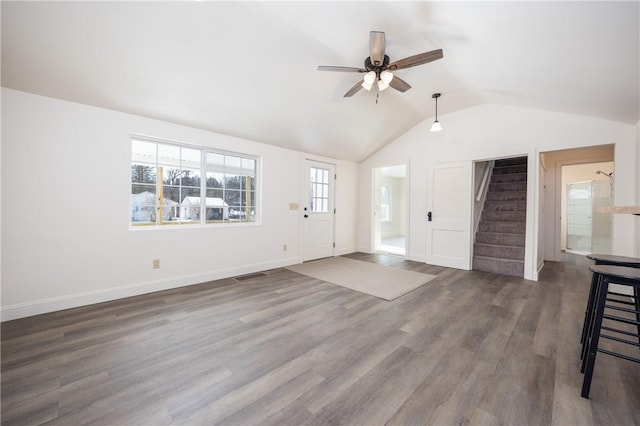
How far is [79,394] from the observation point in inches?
62.2

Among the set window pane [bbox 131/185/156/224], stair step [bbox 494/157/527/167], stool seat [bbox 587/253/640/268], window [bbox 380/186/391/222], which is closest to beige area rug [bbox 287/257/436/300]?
stool seat [bbox 587/253/640/268]

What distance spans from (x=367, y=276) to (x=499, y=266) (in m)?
2.46

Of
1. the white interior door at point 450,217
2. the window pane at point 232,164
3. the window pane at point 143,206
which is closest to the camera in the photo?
the window pane at point 143,206

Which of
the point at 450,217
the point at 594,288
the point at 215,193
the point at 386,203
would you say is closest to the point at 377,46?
the point at 594,288

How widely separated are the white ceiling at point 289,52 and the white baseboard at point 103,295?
2.22m

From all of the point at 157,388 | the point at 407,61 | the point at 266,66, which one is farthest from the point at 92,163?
the point at 407,61

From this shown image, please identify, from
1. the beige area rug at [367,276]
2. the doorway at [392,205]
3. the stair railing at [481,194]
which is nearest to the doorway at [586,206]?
the stair railing at [481,194]

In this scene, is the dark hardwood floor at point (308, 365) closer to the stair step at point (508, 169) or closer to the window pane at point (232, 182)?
the window pane at point (232, 182)

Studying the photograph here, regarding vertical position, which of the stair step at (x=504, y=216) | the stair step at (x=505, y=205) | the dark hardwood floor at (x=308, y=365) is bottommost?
the dark hardwood floor at (x=308, y=365)

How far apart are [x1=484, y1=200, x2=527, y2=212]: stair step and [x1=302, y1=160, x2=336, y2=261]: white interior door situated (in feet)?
11.6

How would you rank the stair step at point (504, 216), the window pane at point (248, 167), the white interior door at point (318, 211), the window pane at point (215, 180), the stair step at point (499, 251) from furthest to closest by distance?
the white interior door at point (318, 211) < the stair step at point (504, 216) < the stair step at point (499, 251) < the window pane at point (248, 167) < the window pane at point (215, 180)

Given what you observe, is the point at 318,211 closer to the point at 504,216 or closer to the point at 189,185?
the point at 189,185

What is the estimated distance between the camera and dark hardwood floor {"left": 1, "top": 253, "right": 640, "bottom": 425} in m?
1.46

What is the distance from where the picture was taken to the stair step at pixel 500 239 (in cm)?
474
